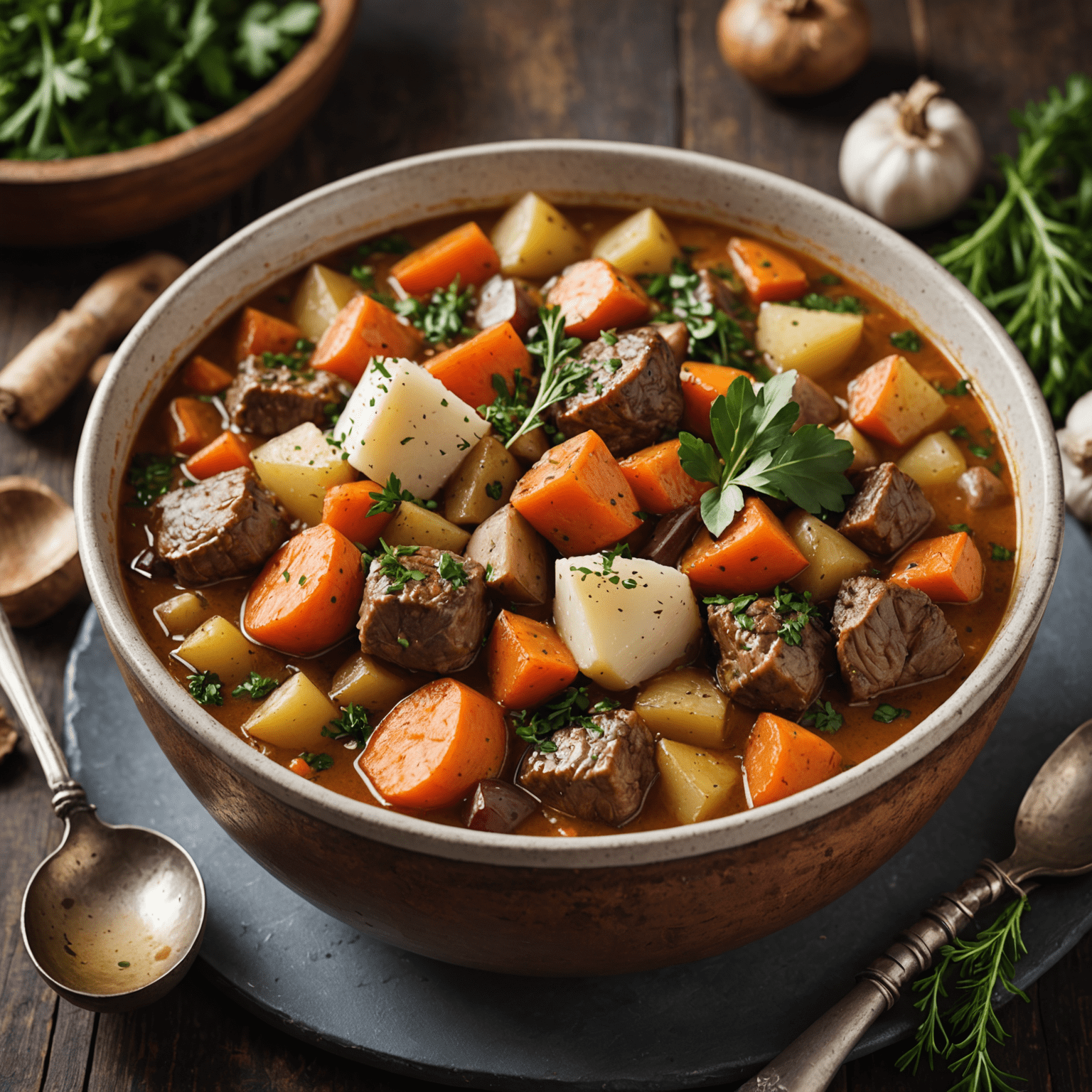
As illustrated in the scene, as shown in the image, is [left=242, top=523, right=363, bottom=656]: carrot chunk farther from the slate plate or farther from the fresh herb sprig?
the fresh herb sprig

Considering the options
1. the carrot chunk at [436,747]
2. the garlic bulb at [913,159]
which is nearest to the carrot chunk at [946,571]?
the carrot chunk at [436,747]

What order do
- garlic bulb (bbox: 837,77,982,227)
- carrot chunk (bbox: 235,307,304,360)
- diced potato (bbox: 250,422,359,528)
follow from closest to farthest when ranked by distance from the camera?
diced potato (bbox: 250,422,359,528), carrot chunk (bbox: 235,307,304,360), garlic bulb (bbox: 837,77,982,227)

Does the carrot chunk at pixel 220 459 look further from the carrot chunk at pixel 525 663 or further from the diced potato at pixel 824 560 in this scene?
the diced potato at pixel 824 560

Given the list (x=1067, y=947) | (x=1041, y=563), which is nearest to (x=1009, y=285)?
(x=1041, y=563)

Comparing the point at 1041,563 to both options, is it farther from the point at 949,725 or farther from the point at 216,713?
the point at 216,713

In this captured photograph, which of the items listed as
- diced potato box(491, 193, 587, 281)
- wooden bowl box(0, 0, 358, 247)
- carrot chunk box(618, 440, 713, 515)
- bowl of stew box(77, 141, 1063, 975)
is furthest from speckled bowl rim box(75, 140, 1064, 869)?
wooden bowl box(0, 0, 358, 247)

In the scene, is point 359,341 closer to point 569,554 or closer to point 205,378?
point 205,378
